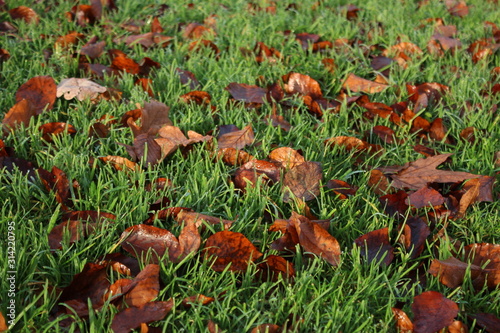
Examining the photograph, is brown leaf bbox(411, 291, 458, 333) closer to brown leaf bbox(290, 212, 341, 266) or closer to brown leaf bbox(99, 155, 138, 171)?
brown leaf bbox(290, 212, 341, 266)

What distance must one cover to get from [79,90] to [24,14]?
111 cm

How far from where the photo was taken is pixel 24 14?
3.21 m

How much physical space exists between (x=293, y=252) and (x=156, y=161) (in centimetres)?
68

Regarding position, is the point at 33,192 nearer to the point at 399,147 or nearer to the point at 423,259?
the point at 423,259

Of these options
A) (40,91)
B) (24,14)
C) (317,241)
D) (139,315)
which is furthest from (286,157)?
(24,14)

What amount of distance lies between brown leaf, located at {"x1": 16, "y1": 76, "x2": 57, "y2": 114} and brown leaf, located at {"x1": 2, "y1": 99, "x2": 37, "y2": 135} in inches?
5.6

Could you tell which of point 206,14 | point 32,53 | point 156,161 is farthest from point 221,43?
point 156,161

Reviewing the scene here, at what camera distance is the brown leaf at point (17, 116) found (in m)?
2.18

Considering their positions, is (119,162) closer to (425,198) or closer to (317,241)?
(317,241)

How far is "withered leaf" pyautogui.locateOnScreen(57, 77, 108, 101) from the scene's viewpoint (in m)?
2.43

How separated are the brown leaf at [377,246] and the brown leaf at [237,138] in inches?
26.3

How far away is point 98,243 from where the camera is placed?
167 centimetres

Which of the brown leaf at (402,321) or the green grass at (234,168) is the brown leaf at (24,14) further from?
the brown leaf at (402,321)

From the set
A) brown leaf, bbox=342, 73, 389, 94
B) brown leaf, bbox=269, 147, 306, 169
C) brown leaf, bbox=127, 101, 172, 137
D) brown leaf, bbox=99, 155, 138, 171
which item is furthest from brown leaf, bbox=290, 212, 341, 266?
brown leaf, bbox=342, 73, 389, 94
